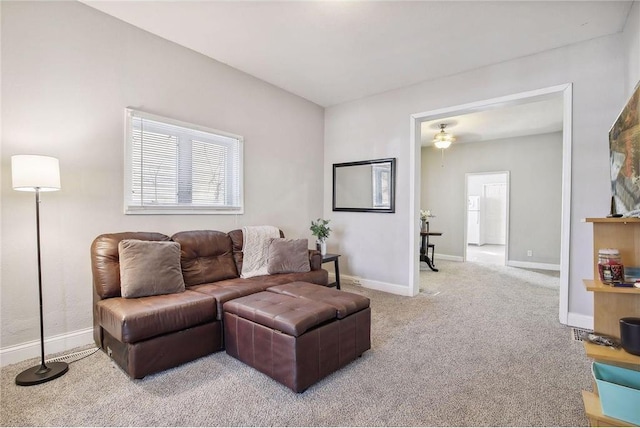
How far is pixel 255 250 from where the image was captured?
3490 millimetres

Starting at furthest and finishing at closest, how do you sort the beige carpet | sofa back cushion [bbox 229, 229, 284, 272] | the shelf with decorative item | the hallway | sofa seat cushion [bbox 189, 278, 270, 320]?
the hallway
sofa back cushion [bbox 229, 229, 284, 272]
sofa seat cushion [bbox 189, 278, 270, 320]
the beige carpet
the shelf with decorative item

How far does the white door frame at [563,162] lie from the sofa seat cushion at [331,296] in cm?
194

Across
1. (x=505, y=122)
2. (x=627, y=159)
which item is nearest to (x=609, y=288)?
(x=627, y=159)

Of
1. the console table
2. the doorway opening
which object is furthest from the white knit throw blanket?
the doorway opening

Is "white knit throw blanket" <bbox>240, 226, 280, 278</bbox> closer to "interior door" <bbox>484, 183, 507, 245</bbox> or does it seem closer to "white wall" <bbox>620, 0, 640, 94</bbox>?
"white wall" <bbox>620, 0, 640, 94</bbox>

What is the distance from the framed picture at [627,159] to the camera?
169cm

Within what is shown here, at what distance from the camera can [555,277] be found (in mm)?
5281

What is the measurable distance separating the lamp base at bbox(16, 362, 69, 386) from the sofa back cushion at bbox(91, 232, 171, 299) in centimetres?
52

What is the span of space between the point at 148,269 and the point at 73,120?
1422 millimetres

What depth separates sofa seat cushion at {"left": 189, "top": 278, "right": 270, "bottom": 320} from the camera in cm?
247

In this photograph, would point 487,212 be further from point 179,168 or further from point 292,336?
point 292,336

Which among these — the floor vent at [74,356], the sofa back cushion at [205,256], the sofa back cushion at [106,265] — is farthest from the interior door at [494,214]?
the floor vent at [74,356]

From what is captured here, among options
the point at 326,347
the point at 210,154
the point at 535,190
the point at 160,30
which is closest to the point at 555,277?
the point at 535,190

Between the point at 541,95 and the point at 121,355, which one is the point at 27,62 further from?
the point at 541,95
